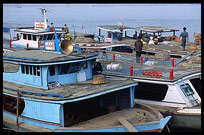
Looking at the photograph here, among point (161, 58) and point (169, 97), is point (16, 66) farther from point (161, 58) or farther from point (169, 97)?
A: point (161, 58)

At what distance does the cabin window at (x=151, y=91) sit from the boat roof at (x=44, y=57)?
163 inches

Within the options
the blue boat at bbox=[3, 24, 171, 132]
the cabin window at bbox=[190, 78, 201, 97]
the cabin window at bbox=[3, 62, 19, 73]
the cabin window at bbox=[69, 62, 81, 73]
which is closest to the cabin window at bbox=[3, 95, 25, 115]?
the blue boat at bbox=[3, 24, 171, 132]

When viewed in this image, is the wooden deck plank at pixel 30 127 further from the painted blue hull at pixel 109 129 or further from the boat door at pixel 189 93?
the boat door at pixel 189 93

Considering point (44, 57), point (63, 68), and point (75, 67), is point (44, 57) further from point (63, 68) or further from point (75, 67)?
point (75, 67)

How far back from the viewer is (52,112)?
1788cm

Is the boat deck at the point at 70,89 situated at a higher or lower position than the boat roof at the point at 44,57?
lower

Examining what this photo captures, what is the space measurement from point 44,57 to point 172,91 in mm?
7991

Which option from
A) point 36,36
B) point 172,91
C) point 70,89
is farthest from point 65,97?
point 36,36

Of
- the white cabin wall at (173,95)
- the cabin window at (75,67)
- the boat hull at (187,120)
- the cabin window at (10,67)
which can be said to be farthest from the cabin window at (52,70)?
the boat hull at (187,120)

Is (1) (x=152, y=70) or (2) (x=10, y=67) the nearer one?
(2) (x=10, y=67)

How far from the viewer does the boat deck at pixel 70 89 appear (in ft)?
59.0

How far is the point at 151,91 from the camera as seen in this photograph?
22719 mm

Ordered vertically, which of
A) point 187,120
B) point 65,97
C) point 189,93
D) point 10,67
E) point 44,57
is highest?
point 44,57

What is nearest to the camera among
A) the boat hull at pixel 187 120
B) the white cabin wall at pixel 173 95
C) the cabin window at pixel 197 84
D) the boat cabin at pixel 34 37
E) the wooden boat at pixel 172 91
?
the boat hull at pixel 187 120
